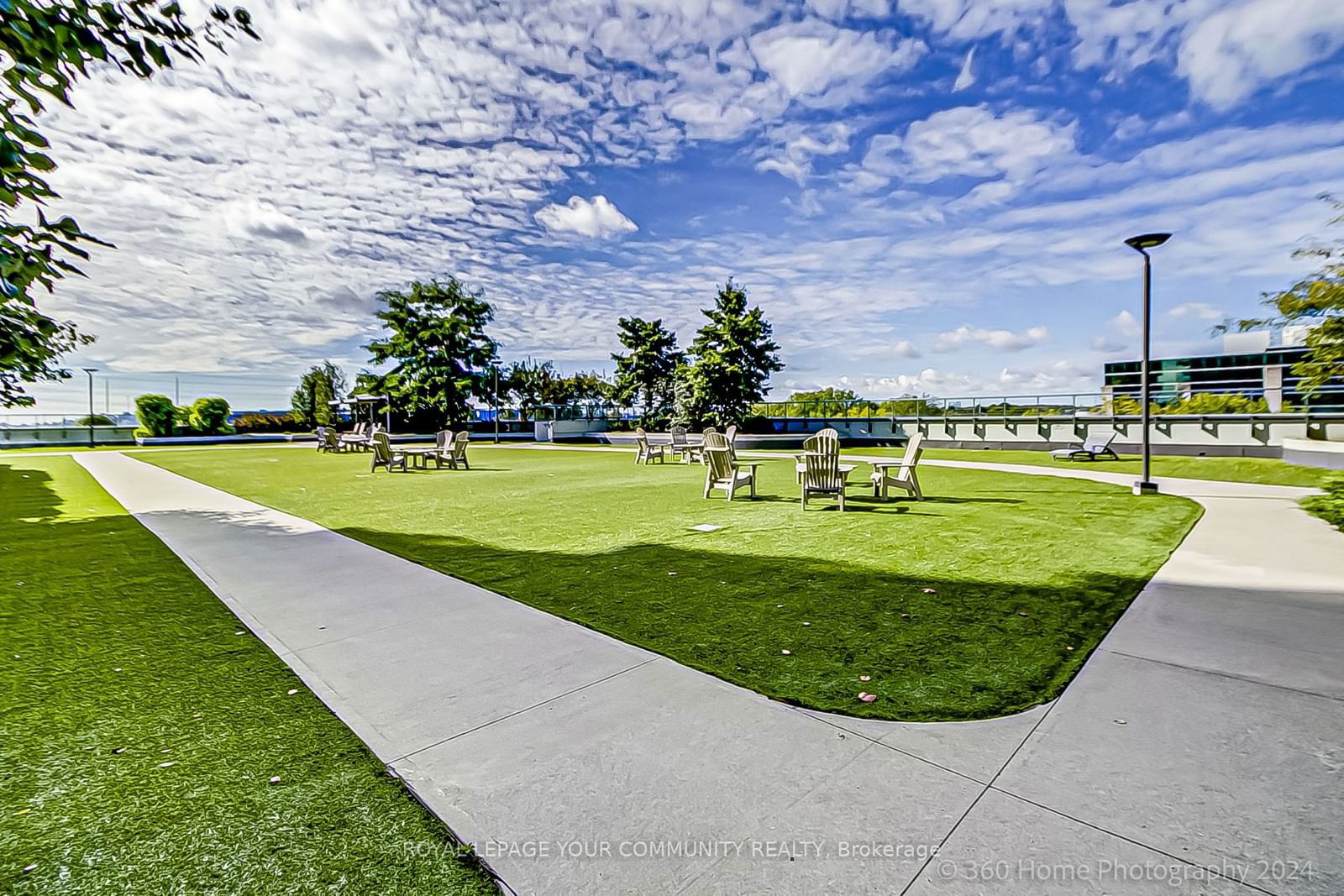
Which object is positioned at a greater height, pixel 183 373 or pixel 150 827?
pixel 183 373

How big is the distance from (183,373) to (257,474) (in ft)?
199

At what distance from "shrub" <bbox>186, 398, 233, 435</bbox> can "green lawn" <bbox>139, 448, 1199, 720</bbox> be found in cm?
3613

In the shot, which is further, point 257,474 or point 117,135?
point 257,474

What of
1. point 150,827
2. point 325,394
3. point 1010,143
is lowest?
point 150,827

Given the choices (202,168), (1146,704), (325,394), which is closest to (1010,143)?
(1146,704)

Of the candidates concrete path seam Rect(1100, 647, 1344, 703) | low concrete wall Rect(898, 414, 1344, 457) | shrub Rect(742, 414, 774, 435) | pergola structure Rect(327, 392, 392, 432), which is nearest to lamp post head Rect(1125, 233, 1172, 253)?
concrete path seam Rect(1100, 647, 1344, 703)

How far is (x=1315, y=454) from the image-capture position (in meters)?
13.8

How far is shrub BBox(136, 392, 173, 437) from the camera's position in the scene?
37062 mm

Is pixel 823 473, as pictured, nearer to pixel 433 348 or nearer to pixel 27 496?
pixel 27 496

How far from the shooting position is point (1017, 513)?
336 inches

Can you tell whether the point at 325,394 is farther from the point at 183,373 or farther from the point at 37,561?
the point at 37,561

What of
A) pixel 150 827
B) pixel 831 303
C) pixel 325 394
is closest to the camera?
pixel 150 827

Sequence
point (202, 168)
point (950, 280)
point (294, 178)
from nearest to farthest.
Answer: point (202, 168)
point (294, 178)
point (950, 280)

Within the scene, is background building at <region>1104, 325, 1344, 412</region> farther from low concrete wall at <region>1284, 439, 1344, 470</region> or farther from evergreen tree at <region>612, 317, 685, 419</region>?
evergreen tree at <region>612, 317, 685, 419</region>
